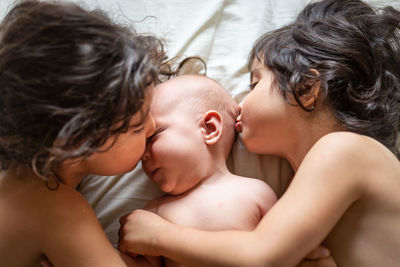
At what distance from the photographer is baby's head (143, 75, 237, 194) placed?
1131 millimetres

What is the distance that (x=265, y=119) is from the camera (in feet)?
3.69

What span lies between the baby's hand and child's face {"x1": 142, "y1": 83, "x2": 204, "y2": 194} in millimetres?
97

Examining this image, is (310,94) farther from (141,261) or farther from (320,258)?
(141,261)

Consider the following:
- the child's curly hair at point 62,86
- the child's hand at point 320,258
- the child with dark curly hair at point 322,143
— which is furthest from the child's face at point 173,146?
the child's hand at point 320,258

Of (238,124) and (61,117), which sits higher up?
(61,117)

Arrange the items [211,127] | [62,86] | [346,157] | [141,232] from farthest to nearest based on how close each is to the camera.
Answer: [211,127] < [141,232] < [346,157] < [62,86]

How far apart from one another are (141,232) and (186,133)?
0.27 meters

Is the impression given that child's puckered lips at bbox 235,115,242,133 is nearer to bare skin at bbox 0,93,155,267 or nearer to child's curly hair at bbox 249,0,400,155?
child's curly hair at bbox 249,0,400,155

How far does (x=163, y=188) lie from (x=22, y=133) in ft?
1.33

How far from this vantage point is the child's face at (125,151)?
3.16 feet

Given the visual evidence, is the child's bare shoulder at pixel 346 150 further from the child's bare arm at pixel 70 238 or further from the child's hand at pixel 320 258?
the child's bare arm at pixel 70 238

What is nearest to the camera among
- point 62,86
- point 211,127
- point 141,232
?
point 62,86

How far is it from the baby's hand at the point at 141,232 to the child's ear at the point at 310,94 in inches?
17.7

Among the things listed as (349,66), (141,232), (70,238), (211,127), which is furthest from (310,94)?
(70,238)
